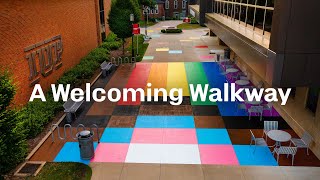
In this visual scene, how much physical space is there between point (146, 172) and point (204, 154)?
2604 mm

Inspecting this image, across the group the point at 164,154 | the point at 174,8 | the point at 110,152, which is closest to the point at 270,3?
the point at 164,154

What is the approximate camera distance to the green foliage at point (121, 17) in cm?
2827

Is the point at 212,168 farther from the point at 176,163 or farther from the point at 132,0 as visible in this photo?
the point at 132,0

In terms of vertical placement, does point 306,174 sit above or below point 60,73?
below

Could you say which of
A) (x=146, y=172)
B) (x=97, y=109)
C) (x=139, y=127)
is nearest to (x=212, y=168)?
(x=146, y=172)

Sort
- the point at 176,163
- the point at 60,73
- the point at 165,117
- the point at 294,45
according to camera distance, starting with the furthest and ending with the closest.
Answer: the point at 60,73 → the point at 165,117 → the point at 176,163 → the point at 294,45

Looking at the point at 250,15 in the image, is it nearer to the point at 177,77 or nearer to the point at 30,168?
the point at 177,77

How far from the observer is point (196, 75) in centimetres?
2177

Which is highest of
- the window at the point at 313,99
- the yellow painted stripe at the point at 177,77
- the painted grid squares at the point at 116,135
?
the window at the point at 313,99

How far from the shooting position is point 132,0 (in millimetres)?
29016

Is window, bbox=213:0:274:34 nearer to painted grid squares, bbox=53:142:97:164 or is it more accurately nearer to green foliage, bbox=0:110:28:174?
painted grid squares, bbox=53:142:97:164

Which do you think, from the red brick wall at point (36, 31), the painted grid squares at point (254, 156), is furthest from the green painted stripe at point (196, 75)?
the red brick wall at point (36, 31)

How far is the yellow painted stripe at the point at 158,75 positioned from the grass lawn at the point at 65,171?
8469 mm

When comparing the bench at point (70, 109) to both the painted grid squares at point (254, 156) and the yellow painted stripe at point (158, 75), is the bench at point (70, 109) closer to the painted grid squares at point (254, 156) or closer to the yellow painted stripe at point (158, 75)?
the yellow painted stripe at point (158, 75)
